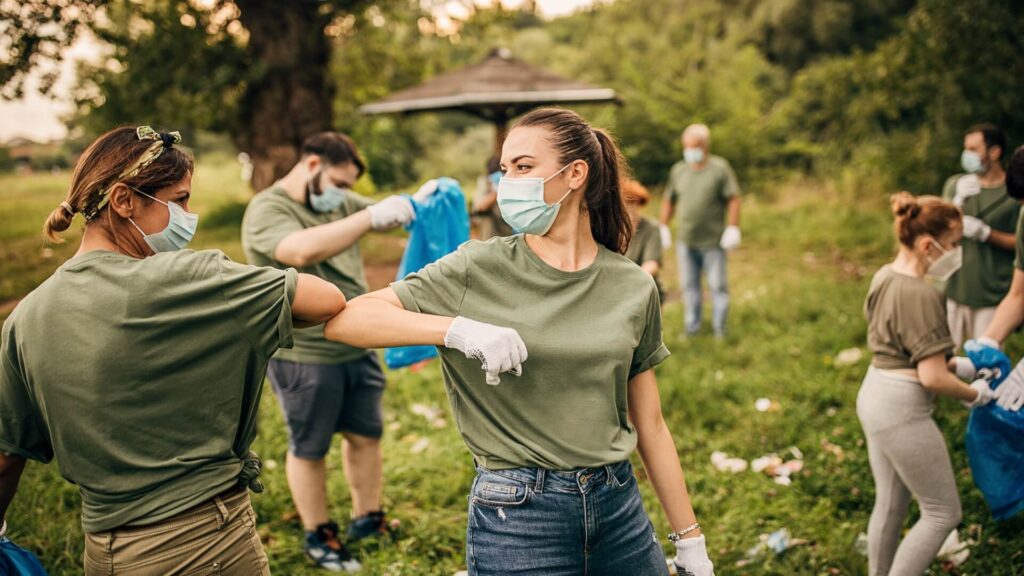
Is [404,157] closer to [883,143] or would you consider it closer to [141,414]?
[883,143]

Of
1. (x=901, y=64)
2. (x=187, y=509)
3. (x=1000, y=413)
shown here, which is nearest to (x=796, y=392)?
(x=1000, y=413)

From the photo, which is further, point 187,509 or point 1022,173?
point 1022,173

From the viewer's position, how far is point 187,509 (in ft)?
6.14

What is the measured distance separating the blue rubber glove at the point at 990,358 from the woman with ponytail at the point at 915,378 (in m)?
0.16

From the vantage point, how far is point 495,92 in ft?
31.1

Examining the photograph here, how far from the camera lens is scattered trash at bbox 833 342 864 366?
612cm

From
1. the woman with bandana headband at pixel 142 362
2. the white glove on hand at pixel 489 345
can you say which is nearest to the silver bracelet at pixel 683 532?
the white glove on hand at pixel 489 345

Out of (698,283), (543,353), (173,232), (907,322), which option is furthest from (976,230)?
(173,232)

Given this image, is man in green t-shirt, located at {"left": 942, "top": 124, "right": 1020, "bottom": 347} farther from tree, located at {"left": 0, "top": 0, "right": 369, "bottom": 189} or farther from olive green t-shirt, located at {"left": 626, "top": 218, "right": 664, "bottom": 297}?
tree, located at {"left": 0, "top": 0, "right": 369, "bottom": 189}

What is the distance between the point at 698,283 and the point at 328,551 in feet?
15.9

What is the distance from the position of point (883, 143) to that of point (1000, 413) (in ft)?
43.6

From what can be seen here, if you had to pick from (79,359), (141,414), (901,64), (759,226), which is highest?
(901,64)

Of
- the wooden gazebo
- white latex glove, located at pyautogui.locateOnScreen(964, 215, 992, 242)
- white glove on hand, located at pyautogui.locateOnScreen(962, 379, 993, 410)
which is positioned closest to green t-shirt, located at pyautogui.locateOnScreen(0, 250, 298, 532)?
white glove on hand, located at pyautogui.locateOnScreen(962, 379, 993, 410)

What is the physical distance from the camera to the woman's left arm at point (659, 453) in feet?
7.02
